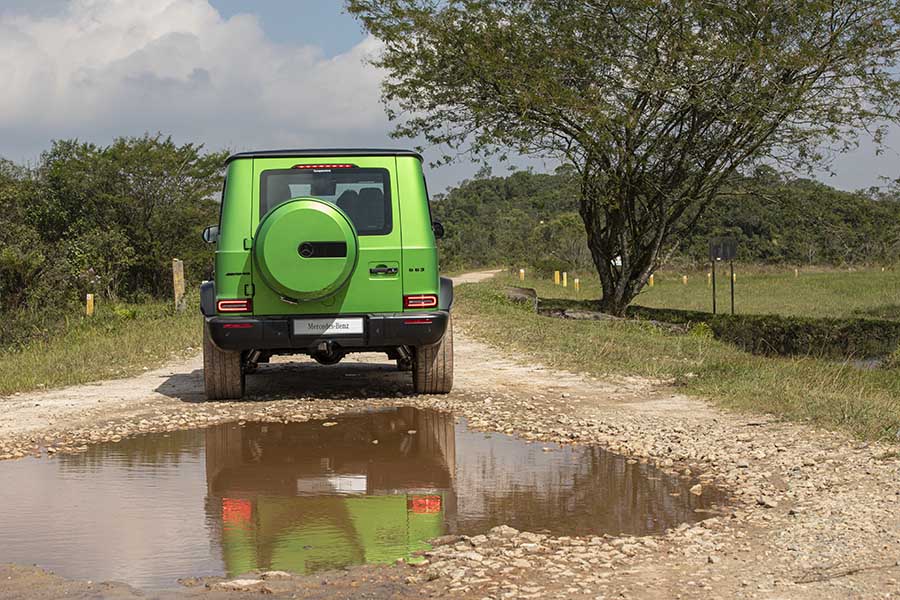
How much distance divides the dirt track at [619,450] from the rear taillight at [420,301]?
0.96 metres

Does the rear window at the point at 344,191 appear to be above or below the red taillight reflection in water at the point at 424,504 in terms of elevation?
above

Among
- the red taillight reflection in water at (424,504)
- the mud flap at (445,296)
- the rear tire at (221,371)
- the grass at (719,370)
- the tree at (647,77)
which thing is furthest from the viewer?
the tree at (647,77)

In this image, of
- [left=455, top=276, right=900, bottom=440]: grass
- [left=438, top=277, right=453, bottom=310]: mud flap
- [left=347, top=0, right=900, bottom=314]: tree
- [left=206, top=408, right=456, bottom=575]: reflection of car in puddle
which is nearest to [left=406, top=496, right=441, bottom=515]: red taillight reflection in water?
[left=206, top=408, right=456, bottom=575]: reflection of car in puddle

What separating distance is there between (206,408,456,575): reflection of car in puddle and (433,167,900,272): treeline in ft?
58.7

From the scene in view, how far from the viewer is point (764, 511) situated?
5914mm

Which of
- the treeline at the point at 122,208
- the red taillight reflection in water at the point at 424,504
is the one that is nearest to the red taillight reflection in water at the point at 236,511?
the red taillight reflection in water at the point at 424,504

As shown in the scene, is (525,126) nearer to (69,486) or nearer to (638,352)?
(638,352)

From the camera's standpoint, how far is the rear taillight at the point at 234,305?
982 cm

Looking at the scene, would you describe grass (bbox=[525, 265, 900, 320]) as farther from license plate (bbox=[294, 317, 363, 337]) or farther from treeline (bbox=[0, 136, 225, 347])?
license plate (bbox=[294, 317, 363, 337])

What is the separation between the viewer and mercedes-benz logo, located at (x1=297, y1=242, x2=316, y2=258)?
31.0 feet

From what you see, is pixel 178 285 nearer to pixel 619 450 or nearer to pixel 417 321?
pixel 417 321

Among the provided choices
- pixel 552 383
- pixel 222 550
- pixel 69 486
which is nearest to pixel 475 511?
pixel 222 550

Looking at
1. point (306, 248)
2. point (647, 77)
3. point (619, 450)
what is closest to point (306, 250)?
point (306, 248)

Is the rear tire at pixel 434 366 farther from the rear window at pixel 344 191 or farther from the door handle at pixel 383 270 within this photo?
the rear window at pixel 344 191
